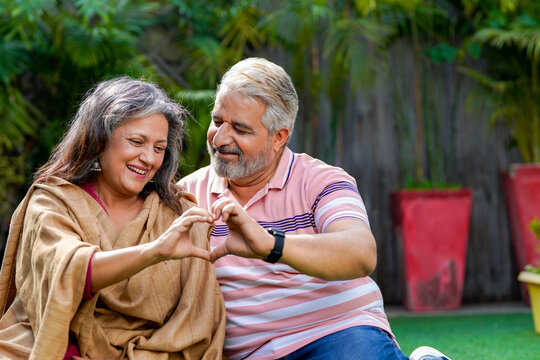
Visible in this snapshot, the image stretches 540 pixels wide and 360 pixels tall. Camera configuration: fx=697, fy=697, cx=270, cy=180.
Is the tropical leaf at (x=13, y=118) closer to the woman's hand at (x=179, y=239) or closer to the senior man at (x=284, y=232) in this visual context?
the senior man at (x=284, y=232)

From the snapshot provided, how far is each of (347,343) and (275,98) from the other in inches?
39.8

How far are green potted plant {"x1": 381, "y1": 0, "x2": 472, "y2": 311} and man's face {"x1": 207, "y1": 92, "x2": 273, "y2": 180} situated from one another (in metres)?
2.76

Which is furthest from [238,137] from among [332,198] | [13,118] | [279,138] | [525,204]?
[525,204]

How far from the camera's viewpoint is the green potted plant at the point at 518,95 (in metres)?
5.37

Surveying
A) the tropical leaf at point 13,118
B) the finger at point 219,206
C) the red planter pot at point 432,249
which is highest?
the tropical leaf at point 13,118

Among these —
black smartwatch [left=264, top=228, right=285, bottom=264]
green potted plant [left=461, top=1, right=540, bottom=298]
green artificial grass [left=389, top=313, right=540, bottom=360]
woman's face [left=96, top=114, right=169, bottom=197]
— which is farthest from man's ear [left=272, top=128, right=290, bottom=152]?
green potted plant [left=461, top=1, right=540, bottom=298]

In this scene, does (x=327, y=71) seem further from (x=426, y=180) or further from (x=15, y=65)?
(x=15, y=65)

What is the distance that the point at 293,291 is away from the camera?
269 cm

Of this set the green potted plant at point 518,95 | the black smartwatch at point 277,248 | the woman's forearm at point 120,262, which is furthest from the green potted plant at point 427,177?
the woman's forearm at point 120,262

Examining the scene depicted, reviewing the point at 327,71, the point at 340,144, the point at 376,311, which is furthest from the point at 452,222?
the point at 376,311

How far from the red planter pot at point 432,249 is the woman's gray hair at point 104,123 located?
302cm

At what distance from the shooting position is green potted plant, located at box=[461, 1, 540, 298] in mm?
5367

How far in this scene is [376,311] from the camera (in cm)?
275

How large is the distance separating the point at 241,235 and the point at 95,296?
51 cm
